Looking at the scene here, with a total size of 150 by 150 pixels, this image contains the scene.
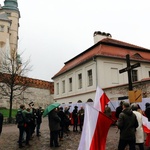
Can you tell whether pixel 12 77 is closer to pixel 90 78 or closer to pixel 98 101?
pixel 90 78

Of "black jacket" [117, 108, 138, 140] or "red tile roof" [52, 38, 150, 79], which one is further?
"red tile roof" [52, 38, 150, 79]

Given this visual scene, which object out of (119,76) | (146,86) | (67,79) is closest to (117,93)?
(146,86)

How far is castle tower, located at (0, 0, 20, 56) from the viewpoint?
62.9m

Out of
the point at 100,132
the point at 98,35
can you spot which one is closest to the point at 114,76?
the point at 98,35

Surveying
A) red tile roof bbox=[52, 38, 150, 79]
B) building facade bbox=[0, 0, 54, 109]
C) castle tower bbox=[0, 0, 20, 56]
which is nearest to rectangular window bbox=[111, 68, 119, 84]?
red tile roof bbox=[52, 38, 150, 79]

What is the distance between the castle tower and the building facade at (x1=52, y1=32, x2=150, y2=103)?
3734 cm

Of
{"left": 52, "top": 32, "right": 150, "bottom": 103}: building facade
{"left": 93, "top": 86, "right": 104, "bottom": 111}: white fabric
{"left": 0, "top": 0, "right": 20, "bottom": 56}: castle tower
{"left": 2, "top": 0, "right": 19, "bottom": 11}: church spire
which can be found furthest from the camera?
{"left": 2, "top": 0, "right": 19, "bottom": 11}: church spire

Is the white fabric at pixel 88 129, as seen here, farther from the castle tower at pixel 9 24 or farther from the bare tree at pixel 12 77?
the castle tower at pixel 9 24

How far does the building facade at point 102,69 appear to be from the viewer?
25.2 meters

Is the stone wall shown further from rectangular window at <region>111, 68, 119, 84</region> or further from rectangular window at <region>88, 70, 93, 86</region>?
rectangular window at <region>111, 68, 119, 84</region>

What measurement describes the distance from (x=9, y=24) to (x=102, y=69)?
156 ft

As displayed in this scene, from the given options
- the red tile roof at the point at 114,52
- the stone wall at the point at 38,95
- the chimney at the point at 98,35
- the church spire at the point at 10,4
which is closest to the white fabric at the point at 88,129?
the red tile roof at the point at 114,52

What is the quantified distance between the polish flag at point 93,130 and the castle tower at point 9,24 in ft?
197

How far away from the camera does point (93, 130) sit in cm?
574
